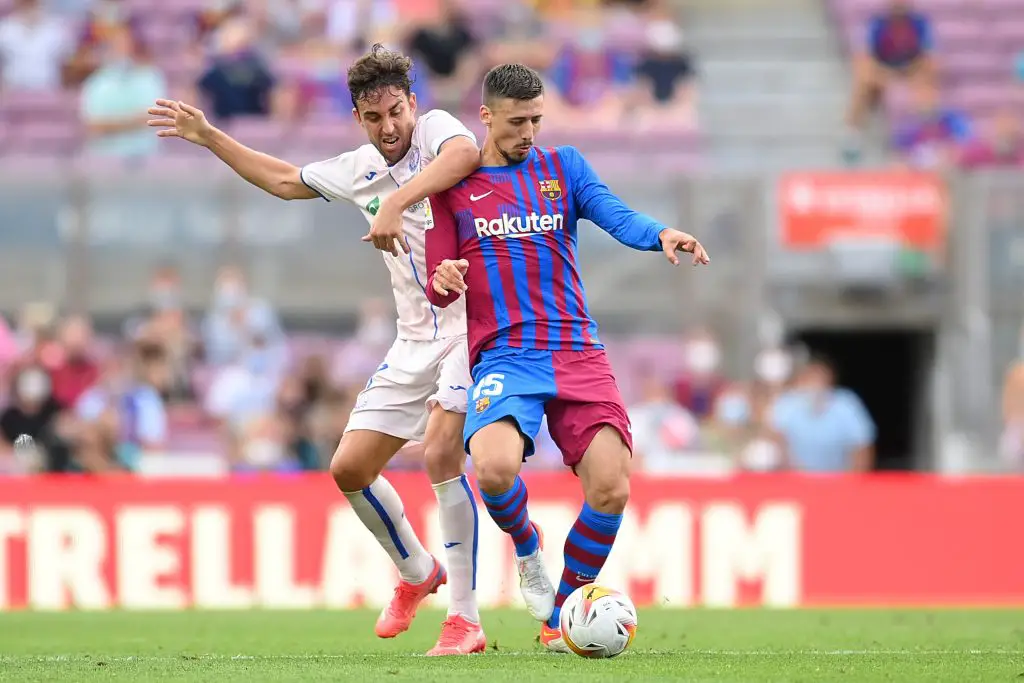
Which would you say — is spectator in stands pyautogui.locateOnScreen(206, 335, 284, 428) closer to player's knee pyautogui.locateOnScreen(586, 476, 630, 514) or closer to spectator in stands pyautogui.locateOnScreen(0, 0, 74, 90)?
spectator in stands pyautogui.locateOnScreen(0, 0, 74, 90)

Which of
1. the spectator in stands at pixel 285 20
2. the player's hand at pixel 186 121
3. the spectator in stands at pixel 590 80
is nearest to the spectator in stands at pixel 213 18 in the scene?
the spectator in stands at pixel 285 20

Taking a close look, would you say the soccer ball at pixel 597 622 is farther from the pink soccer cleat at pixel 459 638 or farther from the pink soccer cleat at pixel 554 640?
the pink soccer cleat at pixel 459 638

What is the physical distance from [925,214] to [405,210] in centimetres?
973

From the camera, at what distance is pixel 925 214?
52.1ft

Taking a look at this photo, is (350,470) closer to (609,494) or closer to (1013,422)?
(609,494)

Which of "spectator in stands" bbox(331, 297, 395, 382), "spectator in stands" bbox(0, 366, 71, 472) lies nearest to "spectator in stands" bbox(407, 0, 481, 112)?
"spectator in stands" bbox(331, 297, 395, 382)

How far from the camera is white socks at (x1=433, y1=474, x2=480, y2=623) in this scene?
736 centimetres

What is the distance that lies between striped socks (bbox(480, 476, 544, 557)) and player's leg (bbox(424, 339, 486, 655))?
1.14 feet

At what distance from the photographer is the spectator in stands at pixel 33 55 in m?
17.2

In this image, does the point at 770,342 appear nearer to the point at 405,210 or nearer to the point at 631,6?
the point at 631,6

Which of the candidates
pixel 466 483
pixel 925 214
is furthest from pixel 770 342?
pixel 466 483

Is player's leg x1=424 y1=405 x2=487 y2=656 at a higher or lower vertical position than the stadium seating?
lower

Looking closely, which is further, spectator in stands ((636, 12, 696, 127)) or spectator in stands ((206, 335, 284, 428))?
spectator in stands ((636, 12, 696, 127))

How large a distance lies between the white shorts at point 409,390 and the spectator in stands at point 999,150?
10.5m
